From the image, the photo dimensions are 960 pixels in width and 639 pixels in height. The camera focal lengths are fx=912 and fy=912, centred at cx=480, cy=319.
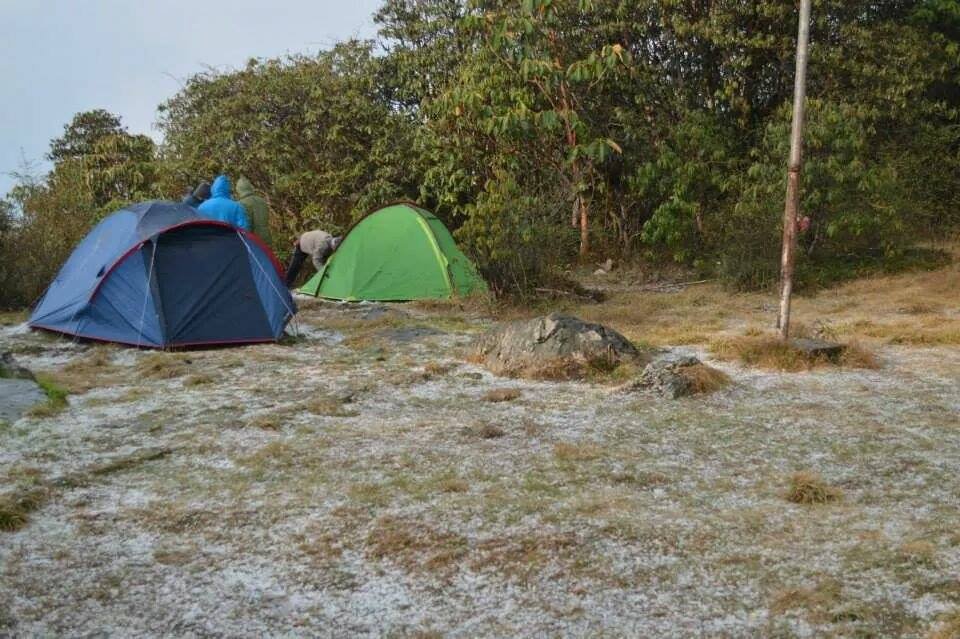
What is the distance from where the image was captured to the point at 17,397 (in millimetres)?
5449

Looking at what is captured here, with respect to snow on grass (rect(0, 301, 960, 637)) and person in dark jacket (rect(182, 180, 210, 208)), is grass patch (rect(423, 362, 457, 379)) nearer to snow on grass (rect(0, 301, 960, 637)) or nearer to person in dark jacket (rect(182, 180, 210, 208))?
snow on grass (rect(0, 301, 960, 637))

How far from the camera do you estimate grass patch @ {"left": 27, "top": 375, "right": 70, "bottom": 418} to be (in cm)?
526

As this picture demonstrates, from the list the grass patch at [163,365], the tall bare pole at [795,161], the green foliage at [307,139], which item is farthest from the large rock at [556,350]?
the green foliage at [307,139]

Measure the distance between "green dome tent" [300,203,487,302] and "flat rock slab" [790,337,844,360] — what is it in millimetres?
4495

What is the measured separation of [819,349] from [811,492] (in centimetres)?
292

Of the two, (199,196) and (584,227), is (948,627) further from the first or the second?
(584,227)

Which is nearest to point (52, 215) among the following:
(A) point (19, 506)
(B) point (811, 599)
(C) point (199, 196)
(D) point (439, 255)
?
(C) point (199, 196)

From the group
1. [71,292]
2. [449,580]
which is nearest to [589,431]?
[449,580]

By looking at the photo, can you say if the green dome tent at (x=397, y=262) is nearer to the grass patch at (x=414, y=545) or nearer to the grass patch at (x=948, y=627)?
the grass patch at (x=414, y=545)

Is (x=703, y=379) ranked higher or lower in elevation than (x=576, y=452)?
higher

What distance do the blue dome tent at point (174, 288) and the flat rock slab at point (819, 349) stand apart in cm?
431

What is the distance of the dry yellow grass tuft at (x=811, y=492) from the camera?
12.4ft

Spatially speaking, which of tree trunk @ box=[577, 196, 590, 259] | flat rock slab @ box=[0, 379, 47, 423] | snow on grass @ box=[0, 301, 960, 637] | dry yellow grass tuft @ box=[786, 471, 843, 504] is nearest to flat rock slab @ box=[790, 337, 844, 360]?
snow on grass @ box=[0, 301, 960, 637]

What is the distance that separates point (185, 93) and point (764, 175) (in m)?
9.61
